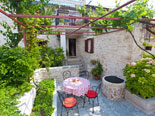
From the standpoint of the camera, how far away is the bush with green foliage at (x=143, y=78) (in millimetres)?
2602

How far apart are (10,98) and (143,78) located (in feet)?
12.3

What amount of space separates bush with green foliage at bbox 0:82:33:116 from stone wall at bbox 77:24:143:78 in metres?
4.07

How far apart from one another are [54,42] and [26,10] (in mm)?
5447

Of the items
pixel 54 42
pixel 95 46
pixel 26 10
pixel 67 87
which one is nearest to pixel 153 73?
pixel 67 87

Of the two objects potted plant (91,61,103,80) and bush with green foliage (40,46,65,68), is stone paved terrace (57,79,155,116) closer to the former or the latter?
potted plant (91,61,103,80)

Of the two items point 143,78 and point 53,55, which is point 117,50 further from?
point 53,55

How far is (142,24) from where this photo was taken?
344 cm

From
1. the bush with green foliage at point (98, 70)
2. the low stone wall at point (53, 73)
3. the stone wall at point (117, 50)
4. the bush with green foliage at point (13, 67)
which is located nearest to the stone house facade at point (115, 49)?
the stone wall at point (117, 50)

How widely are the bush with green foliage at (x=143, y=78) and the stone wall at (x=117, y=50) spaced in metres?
0.67

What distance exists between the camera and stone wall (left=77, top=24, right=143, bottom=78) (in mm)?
3500

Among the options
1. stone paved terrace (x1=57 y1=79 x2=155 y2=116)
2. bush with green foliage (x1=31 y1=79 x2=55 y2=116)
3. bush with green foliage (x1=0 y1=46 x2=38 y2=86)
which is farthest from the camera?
stone paved terrace (x1=57 y1=79 x2=155 y2=116)

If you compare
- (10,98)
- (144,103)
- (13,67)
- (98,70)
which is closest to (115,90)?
(144,103)

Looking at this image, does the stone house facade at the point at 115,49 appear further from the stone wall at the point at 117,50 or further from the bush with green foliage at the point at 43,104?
the bush with green foliage at the point at 43,104

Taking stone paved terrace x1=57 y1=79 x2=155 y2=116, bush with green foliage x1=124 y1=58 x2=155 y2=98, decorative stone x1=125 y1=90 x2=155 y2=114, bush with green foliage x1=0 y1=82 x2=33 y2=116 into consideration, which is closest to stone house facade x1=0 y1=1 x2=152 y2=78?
bush with green foliage x1=124 y1=58 x2=155 y2=98
